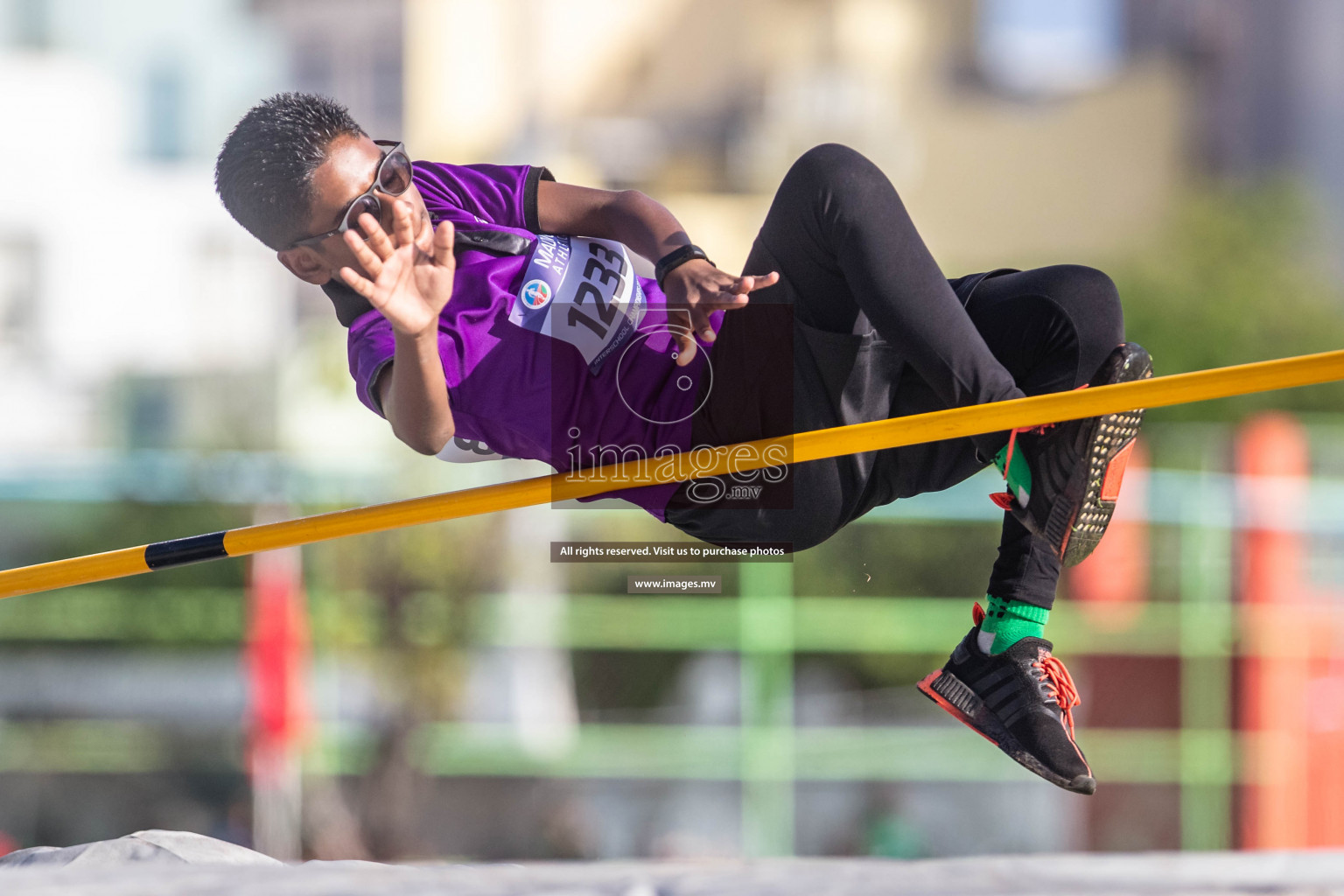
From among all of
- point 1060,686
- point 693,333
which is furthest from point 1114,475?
point 693,333

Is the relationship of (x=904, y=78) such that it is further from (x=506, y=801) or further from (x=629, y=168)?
(x=506, y=801)

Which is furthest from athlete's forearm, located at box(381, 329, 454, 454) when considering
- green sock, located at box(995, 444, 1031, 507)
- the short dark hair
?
green sock, located at box(995, 444, 1031, 507)

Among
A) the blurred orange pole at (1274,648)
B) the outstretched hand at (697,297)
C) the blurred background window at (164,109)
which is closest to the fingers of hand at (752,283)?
the outstretched hand at (697,297)

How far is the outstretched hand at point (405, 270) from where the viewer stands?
1778 millimetres

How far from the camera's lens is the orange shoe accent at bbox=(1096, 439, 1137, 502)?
195 cm

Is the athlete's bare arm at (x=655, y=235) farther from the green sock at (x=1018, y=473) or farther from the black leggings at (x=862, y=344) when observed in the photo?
the green sock at (x=1018, y=473)

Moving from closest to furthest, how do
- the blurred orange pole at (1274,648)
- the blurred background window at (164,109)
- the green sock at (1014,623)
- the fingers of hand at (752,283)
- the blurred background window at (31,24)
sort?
the fingers of hand at (752,283), the green sock at (1014,623), the blurred orange pole at (1274,648), the blurred background window at (164,109), the blurred background window at (31,24)

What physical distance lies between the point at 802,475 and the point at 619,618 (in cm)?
397

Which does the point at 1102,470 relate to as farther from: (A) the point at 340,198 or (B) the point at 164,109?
(B) the point at 164,109

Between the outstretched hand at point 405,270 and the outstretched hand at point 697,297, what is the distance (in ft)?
1.07

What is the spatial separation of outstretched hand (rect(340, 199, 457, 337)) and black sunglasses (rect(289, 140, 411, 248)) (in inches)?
1.2

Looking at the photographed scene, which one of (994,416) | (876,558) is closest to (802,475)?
(994,416)

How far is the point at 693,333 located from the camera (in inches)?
75.9

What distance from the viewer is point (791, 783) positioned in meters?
5.56
